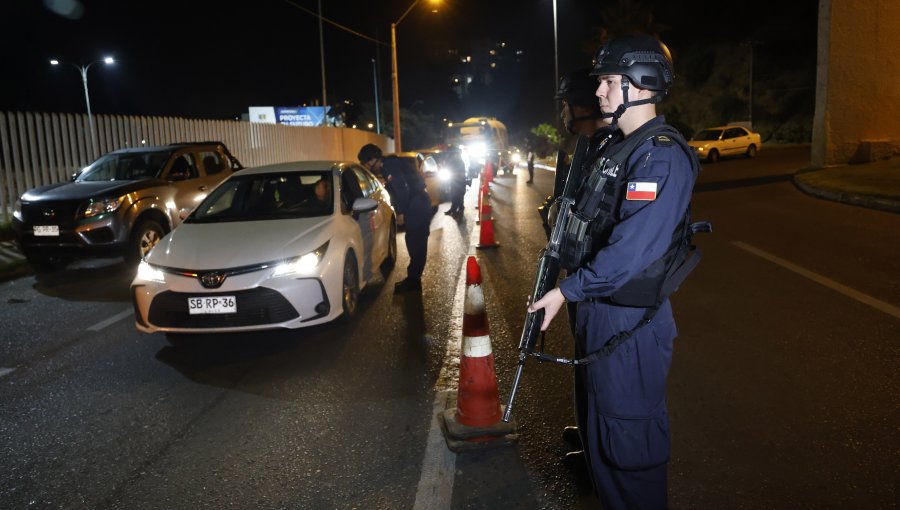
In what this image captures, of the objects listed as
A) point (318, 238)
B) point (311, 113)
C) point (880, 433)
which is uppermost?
point (311, 113)

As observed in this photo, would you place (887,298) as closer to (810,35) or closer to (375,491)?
(375,491)

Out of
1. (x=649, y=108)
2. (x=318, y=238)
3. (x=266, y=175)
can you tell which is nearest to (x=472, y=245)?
(x=266, y=175)

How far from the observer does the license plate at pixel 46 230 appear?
30.6 ft

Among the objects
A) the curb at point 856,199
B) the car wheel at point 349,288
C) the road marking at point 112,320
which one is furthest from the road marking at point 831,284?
the road marking at point 112,320

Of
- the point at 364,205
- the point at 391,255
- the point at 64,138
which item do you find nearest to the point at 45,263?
the point at 391,255

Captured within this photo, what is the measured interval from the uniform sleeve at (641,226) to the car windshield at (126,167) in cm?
959

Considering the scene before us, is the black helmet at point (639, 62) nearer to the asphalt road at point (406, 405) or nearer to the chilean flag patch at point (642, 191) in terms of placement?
the chilean flag patch at point (642, 191)

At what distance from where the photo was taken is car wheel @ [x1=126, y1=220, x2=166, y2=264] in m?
9.70

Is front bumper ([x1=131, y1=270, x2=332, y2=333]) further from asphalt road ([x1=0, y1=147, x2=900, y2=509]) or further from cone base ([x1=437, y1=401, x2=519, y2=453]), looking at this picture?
cone base ([x1=437, y1=401, x2=519, y2=453])

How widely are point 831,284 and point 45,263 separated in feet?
33.1

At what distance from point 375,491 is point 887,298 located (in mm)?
5692

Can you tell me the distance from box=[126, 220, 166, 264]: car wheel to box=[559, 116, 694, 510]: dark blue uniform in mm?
8251

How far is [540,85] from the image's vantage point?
328ft

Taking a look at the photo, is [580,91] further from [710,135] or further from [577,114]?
[710,135]
